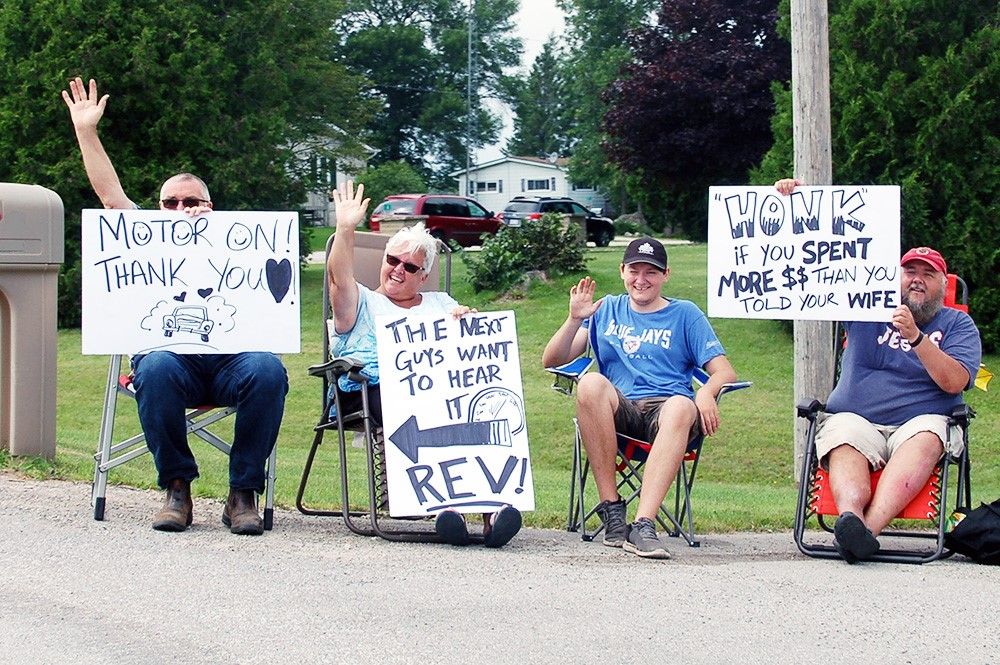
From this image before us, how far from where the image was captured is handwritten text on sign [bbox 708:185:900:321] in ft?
21.3

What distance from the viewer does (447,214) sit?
39.6 meters

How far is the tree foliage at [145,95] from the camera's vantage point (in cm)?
1994

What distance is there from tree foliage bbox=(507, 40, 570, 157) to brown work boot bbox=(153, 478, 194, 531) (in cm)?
9196

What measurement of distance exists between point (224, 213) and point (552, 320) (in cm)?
1022

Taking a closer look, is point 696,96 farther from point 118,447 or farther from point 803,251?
point 118,447

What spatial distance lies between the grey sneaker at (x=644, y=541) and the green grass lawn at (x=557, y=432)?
3.02ft

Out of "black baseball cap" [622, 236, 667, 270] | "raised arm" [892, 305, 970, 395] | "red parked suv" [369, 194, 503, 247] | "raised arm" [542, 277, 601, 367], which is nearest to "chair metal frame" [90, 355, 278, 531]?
"raised arm" [542, 277, 601, 367]

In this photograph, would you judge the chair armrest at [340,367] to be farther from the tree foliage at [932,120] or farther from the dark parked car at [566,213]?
the dark parked car at [566,213]

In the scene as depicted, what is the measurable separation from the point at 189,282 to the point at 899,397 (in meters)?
3.17

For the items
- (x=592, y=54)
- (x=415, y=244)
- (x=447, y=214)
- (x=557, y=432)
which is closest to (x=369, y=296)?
(x=415, y=244)

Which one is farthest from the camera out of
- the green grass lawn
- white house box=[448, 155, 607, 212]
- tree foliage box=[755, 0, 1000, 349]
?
white house box=[448, 155, 607, 212]

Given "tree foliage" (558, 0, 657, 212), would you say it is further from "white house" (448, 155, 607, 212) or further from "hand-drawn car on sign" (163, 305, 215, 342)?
"hand-drawn car on sign" (163, 305, 215, 342)

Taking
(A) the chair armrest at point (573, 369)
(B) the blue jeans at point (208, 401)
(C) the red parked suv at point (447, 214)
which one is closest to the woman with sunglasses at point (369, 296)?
(B) the blue jeans at point (208, 401)

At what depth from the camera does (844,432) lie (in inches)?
246
